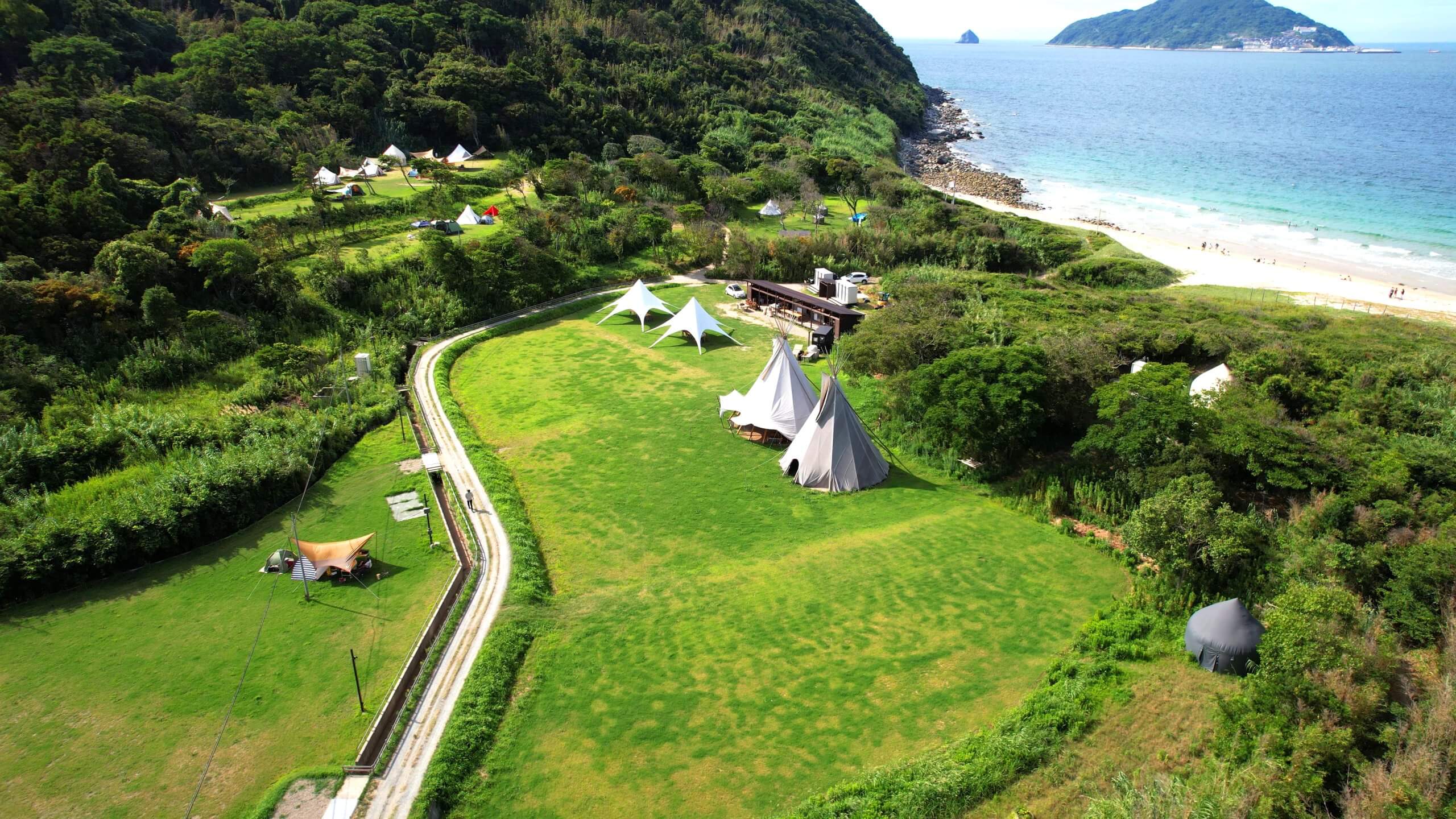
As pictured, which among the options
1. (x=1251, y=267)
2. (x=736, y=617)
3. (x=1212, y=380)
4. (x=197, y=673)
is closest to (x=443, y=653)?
(x=197, y=673)

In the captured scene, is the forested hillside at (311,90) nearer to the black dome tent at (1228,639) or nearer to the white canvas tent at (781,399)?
the white canvas tent at (781,399)

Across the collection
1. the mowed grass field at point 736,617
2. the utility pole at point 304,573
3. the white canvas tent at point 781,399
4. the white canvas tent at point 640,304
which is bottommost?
the mowed grass field at point 736,617

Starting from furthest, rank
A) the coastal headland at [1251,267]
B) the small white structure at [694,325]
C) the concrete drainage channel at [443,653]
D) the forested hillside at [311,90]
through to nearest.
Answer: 1. the coastal headland at [1251,267]
2. the forested hillside at [311,90]
3. the small white structure at [694,325]
4. the concrete drainage channel at [443,653]

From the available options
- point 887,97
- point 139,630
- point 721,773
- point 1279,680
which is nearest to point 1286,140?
point 887,97

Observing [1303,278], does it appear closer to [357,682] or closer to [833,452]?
[833,452]

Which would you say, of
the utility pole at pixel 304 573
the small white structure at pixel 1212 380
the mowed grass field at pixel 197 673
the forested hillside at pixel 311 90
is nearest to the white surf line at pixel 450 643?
the mowed grass field at pixel 197 673

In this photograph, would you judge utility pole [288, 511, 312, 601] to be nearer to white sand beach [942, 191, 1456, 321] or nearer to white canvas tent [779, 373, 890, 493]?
white canvas tent [779, 373, 890, 493]
